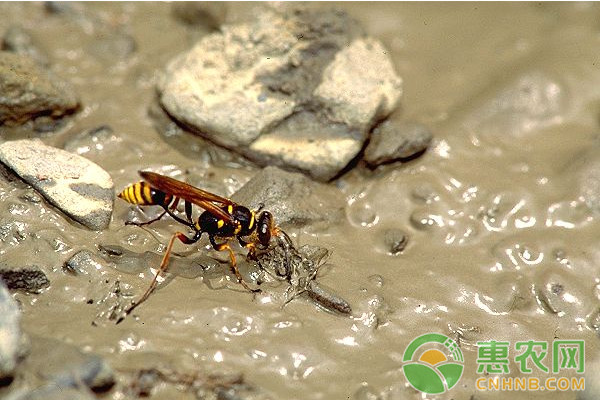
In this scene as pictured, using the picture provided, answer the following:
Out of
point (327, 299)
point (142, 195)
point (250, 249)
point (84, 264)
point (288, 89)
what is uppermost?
point (288, 89)

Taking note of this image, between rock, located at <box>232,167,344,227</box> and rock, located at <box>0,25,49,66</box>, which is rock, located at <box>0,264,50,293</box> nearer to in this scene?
rock, located at <box>232,167,344,227</box>

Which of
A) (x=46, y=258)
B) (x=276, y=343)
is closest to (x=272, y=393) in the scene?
(x=276, y=343)

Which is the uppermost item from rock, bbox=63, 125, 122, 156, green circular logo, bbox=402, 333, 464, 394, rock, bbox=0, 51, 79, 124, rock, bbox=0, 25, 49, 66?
rock, bbox=0, 25, 49, 66

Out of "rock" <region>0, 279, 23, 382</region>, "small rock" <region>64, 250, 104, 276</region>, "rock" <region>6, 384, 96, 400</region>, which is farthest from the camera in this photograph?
"small rock" <region>64, 250, 104, 276</region>

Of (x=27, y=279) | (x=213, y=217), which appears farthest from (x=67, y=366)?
(x=213, y=217)

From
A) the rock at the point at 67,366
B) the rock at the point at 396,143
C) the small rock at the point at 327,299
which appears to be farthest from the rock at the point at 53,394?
the rock at the point at 396,143

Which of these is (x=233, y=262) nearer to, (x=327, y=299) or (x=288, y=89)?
(x=327, y=299)

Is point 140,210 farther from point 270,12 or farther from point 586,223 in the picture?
point 586,223

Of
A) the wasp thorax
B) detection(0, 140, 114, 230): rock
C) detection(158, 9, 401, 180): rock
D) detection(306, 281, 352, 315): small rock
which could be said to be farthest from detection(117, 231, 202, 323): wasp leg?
detection(158, 9, 401, 180): rock
